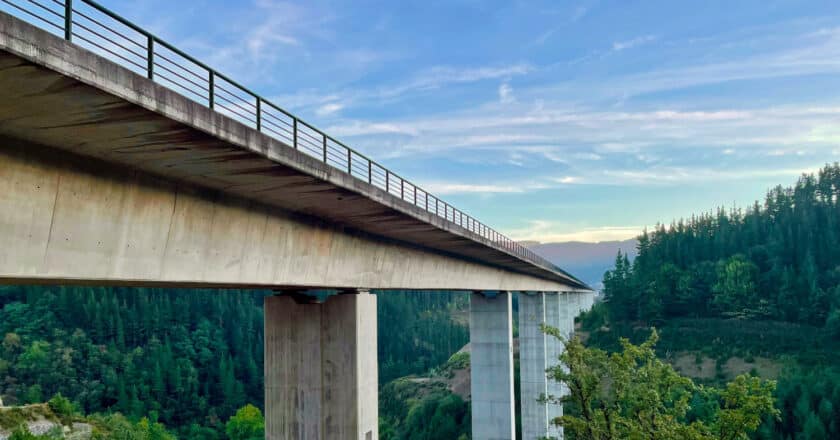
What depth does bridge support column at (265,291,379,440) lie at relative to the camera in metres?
16.9

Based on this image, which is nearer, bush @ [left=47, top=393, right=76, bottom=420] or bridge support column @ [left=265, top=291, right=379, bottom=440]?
bridge support column @ [left=265, top=291, right=379, bottom=440]

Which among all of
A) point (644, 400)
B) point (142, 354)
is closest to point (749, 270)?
point (644, 400)

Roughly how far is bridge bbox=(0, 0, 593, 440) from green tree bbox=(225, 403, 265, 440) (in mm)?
73764

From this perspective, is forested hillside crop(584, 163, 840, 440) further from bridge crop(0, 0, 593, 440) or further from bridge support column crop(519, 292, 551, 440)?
bridge crop(0, 0, 593, 440)

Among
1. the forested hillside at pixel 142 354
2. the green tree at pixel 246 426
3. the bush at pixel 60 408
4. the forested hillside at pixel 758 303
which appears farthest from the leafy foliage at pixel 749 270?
the bush at pixel 60 408

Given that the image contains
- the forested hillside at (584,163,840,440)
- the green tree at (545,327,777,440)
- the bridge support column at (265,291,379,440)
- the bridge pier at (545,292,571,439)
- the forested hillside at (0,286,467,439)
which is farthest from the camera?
the forested hillside at (0,286,467,439)

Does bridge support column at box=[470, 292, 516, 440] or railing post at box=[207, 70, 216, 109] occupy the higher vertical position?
railing post at box=[207, 70, 216, 109]

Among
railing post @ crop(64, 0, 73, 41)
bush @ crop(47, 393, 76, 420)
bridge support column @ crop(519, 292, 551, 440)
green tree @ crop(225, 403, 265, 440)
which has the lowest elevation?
green tree @ crop(225, 403, 265, 440)

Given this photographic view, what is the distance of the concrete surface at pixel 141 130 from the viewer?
688 cm

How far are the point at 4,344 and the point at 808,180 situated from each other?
17044cm

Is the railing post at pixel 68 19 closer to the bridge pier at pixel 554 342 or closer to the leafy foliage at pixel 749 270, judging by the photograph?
the bridge pier at pixel 554 342

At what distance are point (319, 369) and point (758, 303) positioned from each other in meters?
88.2

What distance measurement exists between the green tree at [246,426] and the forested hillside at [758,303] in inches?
1963

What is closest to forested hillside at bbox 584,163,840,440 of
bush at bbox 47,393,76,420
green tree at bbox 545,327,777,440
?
green tree at bbox 545,327,777,440
